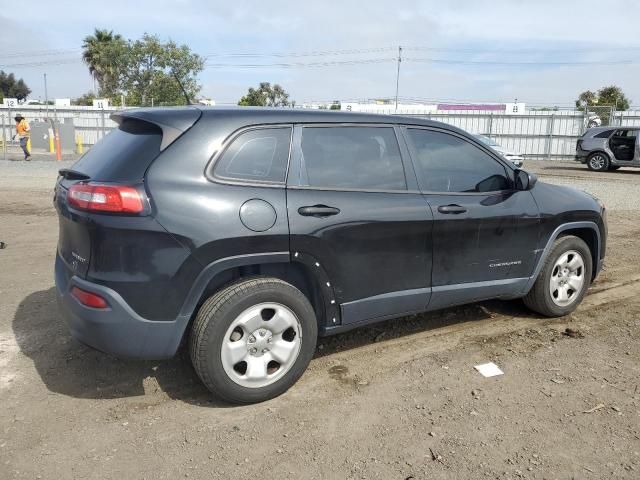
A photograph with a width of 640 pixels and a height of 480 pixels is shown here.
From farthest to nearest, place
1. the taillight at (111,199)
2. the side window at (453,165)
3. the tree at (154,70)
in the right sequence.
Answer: the tree at (154,70), the side window at (453,165), the taillight at (111,199)

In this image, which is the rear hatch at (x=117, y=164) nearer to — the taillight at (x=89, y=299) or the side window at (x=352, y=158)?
the taillight at (x=89, y=299)

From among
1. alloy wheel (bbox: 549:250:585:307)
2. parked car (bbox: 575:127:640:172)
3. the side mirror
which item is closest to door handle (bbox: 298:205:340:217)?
the side mirror

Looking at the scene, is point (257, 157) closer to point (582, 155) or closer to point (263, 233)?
point (263, 233)

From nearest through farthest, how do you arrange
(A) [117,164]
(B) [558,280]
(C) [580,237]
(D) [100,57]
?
1. (A) [117,164]
2. (B) [558,280]
3. (C) [580,237]
4. (D) [100,57]

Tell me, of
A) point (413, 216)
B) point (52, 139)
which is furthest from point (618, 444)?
point (52, 139)

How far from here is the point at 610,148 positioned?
20016 mm

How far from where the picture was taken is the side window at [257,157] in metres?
3.12

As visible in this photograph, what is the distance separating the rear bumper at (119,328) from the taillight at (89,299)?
0.02 metres

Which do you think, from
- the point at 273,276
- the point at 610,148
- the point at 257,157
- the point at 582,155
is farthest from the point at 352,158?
the point at 582,155

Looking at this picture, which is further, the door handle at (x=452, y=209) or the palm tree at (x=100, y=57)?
the palm tree at (x=100, y=57)

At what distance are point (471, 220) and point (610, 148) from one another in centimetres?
1898

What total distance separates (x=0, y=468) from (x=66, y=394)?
0.74m

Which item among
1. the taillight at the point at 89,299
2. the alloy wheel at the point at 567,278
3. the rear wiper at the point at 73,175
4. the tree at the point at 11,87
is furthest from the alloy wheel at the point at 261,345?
the tree at the point at 11,87

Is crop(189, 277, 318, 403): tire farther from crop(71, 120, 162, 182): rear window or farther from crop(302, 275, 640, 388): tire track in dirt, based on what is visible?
crop(71, 120, 162, 182): rear window
